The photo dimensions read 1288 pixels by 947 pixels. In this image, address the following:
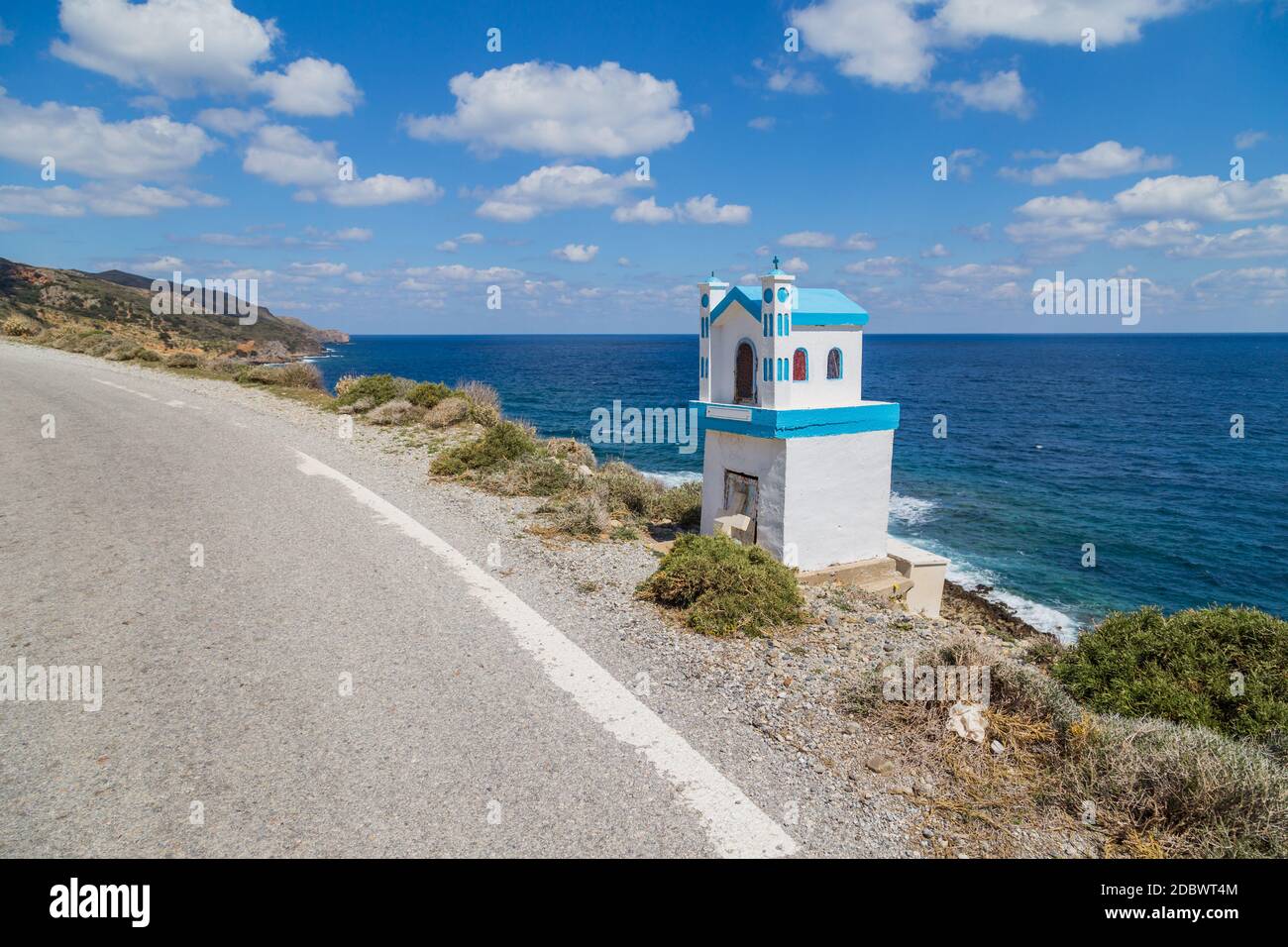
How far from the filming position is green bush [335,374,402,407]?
74.3 ft

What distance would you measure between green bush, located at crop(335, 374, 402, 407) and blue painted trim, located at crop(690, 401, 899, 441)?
48.6ft

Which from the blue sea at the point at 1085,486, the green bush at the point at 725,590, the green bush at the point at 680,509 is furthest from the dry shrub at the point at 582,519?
the blue sea at the point at 1085,486

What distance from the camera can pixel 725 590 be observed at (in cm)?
775

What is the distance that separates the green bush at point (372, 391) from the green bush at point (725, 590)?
16.7m

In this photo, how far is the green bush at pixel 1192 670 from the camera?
6281mm

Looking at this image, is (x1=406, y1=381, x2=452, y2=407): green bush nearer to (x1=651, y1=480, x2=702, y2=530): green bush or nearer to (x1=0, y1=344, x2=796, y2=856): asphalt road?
(x1=651, y1=480, x2=702, y2=530): green bush

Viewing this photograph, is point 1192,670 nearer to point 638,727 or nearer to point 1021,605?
point 638,727

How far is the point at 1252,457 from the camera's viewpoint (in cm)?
3712

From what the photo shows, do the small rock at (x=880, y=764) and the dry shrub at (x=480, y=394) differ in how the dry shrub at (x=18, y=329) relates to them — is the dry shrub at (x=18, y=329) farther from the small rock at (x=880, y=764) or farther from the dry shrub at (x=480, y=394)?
the small rock at (x=880, y=764)

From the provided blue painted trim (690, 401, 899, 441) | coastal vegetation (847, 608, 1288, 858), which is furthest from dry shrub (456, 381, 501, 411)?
coastal vegetation (847, 608, 1288, 858)

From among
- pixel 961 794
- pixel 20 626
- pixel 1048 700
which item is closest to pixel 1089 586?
pixel 1048 700

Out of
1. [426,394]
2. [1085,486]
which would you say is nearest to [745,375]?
[426,394]
